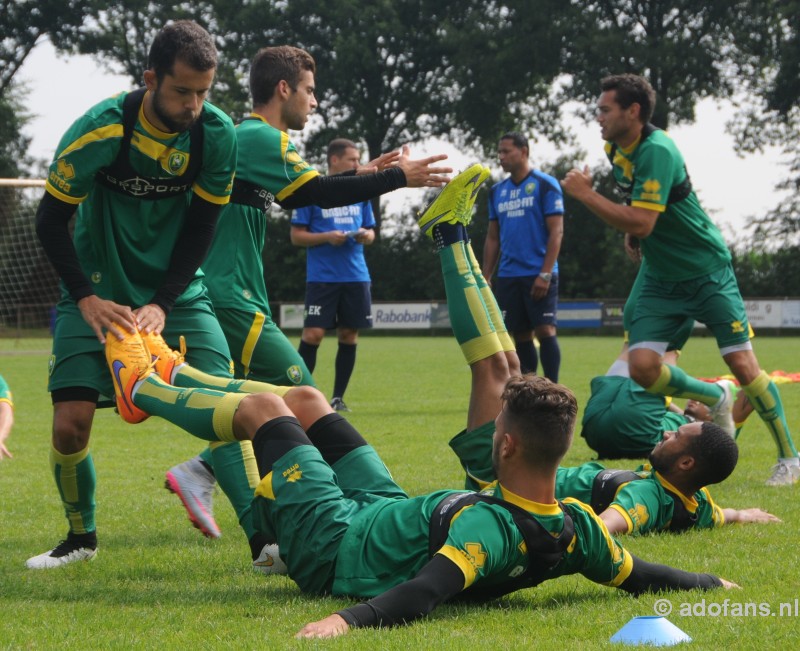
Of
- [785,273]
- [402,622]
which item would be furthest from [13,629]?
→ [785,273]

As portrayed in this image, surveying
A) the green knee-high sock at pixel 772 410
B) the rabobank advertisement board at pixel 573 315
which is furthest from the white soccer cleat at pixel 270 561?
the rabobank advertisement board at pixel 573 315

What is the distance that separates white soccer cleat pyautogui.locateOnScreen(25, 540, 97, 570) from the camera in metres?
4.40

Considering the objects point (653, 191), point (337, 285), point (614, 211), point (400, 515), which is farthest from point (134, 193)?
→ point (337, 285)

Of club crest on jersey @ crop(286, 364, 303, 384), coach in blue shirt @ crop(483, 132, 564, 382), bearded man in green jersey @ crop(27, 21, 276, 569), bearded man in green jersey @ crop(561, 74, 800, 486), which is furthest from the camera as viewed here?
coach in blue shirt @ crop(483, 132, 564, 382)

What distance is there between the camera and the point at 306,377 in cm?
533

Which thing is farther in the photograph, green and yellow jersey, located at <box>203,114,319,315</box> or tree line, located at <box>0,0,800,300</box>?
tree line, located at <box>0,0,800,300</box>

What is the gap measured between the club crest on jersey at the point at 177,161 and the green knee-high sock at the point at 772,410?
3.93 metres

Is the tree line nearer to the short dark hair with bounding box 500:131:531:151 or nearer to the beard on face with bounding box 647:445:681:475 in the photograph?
the short dark hair with bounding box 500:131:531:151

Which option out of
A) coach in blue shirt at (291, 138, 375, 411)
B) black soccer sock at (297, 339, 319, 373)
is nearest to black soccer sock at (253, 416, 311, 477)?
black soccer sock at (297, 339, 319, 373)

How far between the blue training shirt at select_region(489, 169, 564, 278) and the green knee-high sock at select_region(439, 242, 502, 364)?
20.2 feet

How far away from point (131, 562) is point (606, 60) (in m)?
Answer: 42.2

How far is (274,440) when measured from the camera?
363cm

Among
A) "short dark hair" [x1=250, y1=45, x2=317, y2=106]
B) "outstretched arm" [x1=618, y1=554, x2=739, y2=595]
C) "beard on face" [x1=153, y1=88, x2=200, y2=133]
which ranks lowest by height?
"outstretched arm" [x1=618, y1=554, x2=739, y2=595]

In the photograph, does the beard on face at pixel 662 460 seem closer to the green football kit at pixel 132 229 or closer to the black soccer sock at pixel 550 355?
the green football kit at pixel 132 229
